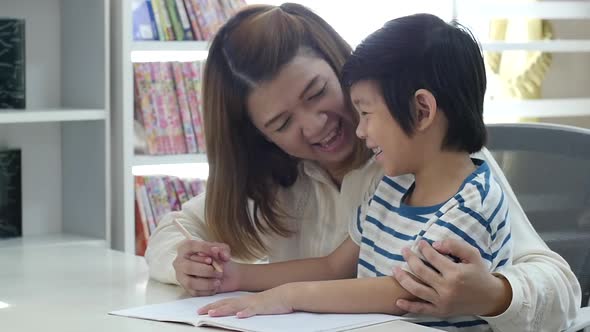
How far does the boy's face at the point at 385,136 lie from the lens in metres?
1.47

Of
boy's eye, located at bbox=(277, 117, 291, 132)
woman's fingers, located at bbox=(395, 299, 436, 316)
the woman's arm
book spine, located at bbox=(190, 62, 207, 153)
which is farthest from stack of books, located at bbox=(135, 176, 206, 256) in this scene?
woman's fingers, located at bbox=(395, 299, 436, 316)

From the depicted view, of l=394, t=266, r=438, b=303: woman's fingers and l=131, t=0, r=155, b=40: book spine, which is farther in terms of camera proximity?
l=131, t=0, r=155, b=40: book spine

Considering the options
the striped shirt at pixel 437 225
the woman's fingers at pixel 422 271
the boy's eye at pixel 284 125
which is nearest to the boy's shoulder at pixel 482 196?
the striped shirt at pixel 437 225

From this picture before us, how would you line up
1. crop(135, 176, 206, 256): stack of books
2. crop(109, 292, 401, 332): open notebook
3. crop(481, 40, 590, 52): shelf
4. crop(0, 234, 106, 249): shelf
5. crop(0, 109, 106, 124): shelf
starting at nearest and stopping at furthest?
crop(109, 292, 401, 332): open notebook
crop(0, 109, 106, 124): shelf
crop(0, 234, 106, 249): shelf
crop(135, 176, 206, 256): stack of books
crop(481, 40, 590, 52): shelf

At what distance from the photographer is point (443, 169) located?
147cm

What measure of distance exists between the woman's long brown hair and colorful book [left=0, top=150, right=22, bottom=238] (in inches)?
34.3

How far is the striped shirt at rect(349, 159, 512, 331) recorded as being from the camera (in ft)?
4.51

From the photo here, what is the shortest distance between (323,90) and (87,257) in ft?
2.10

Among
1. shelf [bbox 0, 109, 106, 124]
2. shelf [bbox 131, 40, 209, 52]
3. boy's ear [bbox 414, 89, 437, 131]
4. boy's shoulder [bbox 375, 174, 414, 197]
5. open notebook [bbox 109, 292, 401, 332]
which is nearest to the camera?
open notebook [bbox 109, 292, 401, 332]

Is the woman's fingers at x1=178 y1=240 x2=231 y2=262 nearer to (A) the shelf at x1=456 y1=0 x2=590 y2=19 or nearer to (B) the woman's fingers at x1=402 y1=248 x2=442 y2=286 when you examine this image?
(B) the woman's fingers at x1=402 y1=248 x2=442 y2=286

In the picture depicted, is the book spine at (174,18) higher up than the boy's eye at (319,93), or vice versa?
the book spine at (174,18)

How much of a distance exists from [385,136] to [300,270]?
11.9 inches

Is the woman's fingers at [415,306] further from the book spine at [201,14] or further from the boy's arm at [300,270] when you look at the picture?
the book spine at [201,14]

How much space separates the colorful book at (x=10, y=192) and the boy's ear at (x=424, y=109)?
1344mm
